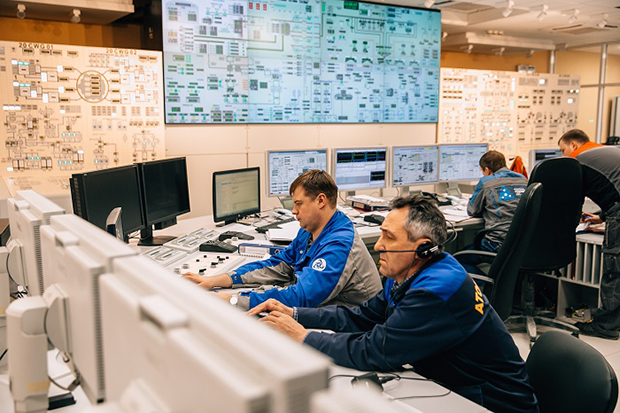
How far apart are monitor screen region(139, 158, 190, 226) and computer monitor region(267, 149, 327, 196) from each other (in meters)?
0.80

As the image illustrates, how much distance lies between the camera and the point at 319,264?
2248 millimetres

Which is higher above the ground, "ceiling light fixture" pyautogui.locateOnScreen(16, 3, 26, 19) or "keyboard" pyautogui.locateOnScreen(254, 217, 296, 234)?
"ceiling light fixture" pyautogui.locateOnScreen(16, 3, 26, 19)

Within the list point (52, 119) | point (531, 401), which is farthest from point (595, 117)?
point (531, 401)

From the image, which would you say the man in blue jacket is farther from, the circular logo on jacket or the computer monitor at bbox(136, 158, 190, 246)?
the computer monitor at bbox(136, 158, 190, 246)

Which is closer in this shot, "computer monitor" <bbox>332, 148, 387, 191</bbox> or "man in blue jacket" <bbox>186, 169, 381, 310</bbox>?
"man in blue jacket" <bbox>186, 169, 381, 310</bbox>

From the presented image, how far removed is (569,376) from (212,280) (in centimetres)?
146

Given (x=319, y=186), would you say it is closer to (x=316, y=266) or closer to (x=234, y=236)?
(x=316, y=266)

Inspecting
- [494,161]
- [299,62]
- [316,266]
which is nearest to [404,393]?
[316,266]

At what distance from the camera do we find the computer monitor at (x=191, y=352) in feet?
1.64

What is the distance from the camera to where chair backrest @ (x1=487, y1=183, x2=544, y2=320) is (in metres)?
2.78

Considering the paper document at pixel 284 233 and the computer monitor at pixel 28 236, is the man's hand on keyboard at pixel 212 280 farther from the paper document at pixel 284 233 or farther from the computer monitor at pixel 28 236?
the computer monitor at pixel 28 236

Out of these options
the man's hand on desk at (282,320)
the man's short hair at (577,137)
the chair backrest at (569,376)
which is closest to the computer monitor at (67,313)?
the man's hand on desk at (282,320)

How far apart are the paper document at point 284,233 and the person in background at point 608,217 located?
6.09 feet

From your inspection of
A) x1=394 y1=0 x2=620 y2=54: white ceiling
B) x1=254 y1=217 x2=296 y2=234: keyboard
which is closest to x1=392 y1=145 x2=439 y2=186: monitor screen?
x1=254 y1=217 x2=296 y2=234: keyboard
